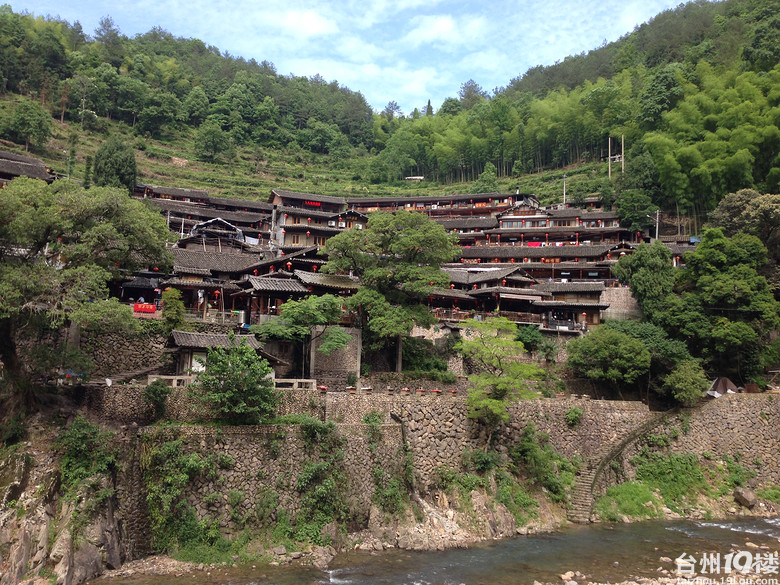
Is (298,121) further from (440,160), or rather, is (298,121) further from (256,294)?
(256,294)

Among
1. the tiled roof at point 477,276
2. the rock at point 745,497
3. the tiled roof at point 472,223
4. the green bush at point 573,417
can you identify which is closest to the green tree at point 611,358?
the green bush at point 573,417

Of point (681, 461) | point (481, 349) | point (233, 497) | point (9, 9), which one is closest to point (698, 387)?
point (681, 461)

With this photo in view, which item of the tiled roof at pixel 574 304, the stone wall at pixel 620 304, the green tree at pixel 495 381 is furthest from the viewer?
the stone wall at pixel 620 304

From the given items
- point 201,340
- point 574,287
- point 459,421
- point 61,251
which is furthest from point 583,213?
point 61,251

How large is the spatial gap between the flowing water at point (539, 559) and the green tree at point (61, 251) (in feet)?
33.7

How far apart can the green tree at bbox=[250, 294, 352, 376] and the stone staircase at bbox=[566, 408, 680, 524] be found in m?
14.1

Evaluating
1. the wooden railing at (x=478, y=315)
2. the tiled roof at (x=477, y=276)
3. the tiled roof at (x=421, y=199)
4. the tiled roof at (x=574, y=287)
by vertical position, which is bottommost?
the wooden railing at (x=478, y=315)

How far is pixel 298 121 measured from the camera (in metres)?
119

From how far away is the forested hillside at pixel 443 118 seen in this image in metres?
57.6

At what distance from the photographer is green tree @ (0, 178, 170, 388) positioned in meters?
22.6

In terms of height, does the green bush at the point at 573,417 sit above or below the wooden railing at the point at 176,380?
below

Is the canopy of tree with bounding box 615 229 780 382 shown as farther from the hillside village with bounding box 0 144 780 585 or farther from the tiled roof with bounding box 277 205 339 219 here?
the tiled roof with bounding box 277 205 339 219

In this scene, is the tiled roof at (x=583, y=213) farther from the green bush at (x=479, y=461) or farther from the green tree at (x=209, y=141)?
the green tree at (x=209, y=141)

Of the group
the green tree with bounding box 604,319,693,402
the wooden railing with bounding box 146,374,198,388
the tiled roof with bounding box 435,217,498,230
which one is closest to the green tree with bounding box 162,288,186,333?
the wooden railing with bounding box 146,374,198,388
